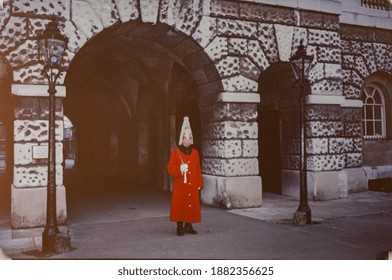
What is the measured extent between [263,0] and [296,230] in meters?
5.98

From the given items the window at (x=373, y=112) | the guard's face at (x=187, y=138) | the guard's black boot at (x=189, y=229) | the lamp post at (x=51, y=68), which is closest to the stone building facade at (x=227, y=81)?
the window at (x=373, y=112)

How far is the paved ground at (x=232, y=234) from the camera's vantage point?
5.79 m

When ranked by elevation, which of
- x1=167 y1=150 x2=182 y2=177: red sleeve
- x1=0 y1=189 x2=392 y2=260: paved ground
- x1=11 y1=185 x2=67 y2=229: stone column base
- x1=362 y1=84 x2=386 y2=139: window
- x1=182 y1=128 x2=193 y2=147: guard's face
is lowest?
x1=0 y1=189 x2=392 y2=260: paved ground

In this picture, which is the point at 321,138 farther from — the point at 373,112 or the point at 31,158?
the point at 31,158

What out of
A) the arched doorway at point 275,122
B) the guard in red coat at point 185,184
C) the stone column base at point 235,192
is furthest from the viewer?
the arched doorway at point 275,122

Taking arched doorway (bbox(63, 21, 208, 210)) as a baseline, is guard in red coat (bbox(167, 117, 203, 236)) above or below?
below

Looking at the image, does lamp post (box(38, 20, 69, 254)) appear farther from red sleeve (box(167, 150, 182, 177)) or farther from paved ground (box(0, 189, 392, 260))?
red sleeve (box(167, 150, 182, 177))

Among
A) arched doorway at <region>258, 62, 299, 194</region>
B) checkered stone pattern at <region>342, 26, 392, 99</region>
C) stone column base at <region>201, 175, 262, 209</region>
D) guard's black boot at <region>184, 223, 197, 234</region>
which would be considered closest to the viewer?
guard's black boot at <region>184, 223, 197, 234</region>

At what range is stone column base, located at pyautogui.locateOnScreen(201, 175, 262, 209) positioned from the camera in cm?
954

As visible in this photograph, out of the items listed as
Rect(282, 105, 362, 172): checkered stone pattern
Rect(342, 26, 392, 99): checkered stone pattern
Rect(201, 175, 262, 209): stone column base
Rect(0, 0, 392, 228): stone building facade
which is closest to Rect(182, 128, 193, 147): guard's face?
Rect(0, 0, 392, 228): stone building facade

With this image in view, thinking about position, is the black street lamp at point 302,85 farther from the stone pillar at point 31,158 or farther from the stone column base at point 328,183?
the stone pillar at point 31,158

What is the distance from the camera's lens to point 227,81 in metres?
9.69

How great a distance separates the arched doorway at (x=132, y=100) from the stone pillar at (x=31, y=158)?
2228 mm

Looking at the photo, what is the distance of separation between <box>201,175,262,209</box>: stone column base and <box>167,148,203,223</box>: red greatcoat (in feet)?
9.11
